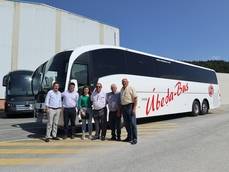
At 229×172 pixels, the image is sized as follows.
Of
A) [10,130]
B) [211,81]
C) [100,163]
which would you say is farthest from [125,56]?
[211,81]

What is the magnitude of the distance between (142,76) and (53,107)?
604cm

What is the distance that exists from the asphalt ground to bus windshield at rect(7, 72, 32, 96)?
9727 millimetres

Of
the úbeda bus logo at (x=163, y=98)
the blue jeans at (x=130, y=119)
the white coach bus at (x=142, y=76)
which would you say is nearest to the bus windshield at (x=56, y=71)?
the white coach bus at (x=142, y=76)

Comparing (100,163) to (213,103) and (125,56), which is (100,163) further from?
(213,103)

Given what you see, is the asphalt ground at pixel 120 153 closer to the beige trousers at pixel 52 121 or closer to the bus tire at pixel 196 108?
the beige trousers at pixel 52 121

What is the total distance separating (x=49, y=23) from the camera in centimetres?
3547

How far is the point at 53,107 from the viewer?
11273 millimetres

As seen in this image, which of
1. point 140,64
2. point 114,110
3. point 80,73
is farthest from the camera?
point 140,64

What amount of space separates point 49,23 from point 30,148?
26994mm

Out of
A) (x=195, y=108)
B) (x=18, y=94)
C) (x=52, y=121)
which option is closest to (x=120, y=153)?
(x=52, y=121)

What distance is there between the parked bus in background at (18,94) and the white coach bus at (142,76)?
7199 millimetres

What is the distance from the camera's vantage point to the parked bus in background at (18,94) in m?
21.6

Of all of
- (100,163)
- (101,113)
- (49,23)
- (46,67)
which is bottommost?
(100,163)

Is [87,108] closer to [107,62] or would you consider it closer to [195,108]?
[107,62]
